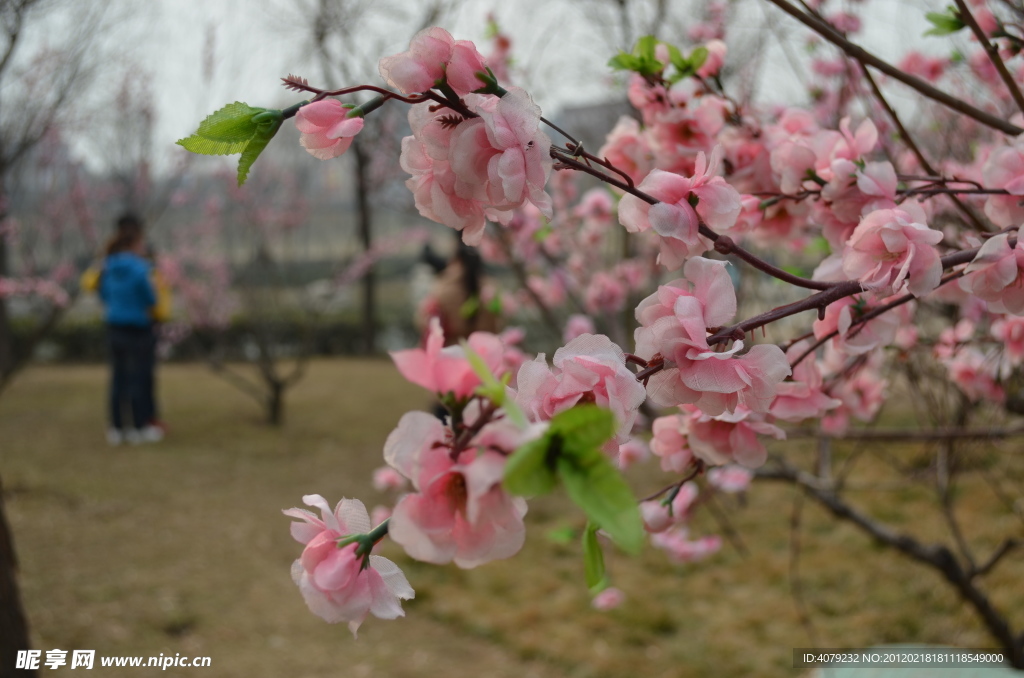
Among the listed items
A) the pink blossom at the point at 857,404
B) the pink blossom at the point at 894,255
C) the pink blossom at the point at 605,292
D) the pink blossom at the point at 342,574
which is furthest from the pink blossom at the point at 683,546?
the pink blossom at the point at 342,574

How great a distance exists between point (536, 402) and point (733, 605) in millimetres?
2886

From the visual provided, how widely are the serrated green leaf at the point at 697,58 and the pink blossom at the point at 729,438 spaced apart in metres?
0.62

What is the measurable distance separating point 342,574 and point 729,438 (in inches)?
17.9

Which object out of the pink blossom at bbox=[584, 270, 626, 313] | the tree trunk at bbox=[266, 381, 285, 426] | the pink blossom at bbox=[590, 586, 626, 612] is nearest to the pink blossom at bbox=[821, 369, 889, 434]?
the pink blossom at bbox=[590, 586, 626, 612]

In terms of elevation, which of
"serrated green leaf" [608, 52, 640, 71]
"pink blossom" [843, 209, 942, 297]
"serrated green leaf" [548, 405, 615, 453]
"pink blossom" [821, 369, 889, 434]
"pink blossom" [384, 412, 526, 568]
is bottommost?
"pink blossom" [821, 369, 889, 434]

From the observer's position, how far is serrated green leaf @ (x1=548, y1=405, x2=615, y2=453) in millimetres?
401

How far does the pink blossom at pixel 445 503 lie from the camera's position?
0.43m

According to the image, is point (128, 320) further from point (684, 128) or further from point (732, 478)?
point (684, 128)

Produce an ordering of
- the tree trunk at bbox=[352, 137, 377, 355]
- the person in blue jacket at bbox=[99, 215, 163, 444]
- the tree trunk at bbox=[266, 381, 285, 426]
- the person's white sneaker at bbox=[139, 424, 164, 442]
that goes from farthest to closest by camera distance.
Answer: the tree trunk at bbox=[352, 137, 377, 355], the tree trunk at bbox=[266, 381, 285, 426], the person's white sneaker at bbox=[139, 424, 164, 442], the person in blue jacket at bbox=[99, 215, 163, 444]

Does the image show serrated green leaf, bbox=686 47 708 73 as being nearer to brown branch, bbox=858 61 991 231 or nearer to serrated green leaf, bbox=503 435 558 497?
brown branch, bbox=858 61 991 231

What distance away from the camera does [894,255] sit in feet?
2.32

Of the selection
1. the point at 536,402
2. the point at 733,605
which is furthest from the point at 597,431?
the point at 733,605

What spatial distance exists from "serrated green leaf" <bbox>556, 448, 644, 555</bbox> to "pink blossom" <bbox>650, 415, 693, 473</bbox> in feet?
1.45

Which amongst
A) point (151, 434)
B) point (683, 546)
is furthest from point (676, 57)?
point (151, 434)
